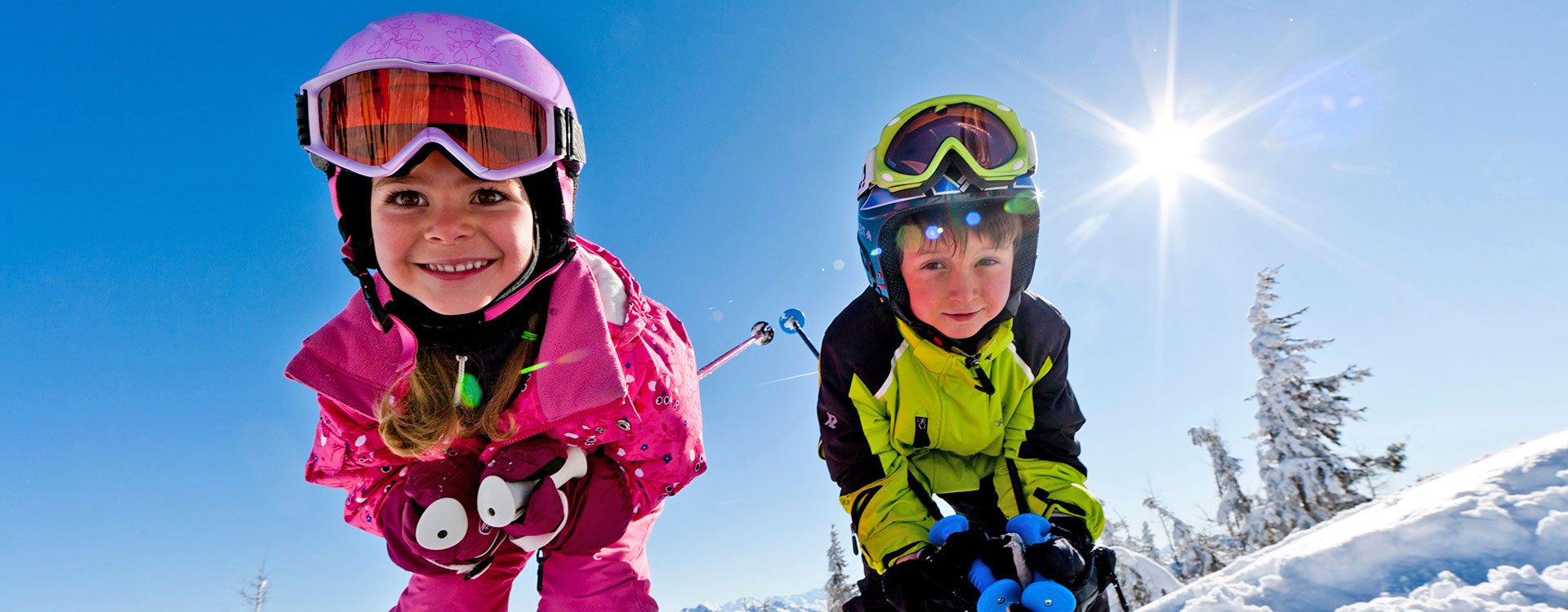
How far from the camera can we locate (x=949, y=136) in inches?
122

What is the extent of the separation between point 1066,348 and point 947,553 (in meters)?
1.47

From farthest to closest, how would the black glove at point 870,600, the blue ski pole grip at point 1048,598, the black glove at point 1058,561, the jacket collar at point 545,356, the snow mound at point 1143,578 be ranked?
the snow mound at point 1143,578 → the black glove at point 870,600 → the jacket collar at point 545,356 → the black glove at point 1058,561 → the blue ski pole grip at point 1048,598

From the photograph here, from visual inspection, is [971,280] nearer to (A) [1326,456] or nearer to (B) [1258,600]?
(B) [1258,600]

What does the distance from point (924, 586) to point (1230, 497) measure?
23607mm

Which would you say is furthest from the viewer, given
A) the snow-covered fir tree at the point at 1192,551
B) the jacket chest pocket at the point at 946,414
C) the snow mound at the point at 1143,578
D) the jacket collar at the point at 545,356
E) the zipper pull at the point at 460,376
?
the snow-covered fir tree at the point at 1192,551

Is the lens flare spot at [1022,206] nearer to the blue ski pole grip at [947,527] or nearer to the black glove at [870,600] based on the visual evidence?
the blue ski pole grip at [947,527]

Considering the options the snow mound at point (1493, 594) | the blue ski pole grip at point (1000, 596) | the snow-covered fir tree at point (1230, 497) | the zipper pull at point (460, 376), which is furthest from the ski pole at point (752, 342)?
the snow-covered fir tree at point (1230, 497)

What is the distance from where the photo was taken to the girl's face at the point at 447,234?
2402 millimetres

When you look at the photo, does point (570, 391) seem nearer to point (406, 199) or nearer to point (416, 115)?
point (406, 199)

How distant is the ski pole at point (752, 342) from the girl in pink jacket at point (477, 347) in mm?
1427

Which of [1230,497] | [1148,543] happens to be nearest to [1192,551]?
[1230,497]

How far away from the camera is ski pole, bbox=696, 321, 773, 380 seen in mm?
4492

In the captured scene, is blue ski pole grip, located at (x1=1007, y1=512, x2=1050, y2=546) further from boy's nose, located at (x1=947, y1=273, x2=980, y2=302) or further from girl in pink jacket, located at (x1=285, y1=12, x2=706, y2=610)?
girl in pink jacket, located at (x1=285, y1=12, x2=706, y2=610)

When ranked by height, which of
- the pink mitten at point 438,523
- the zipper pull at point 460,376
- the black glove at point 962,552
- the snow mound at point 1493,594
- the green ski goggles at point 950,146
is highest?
the green ski goggles at point 950,146
